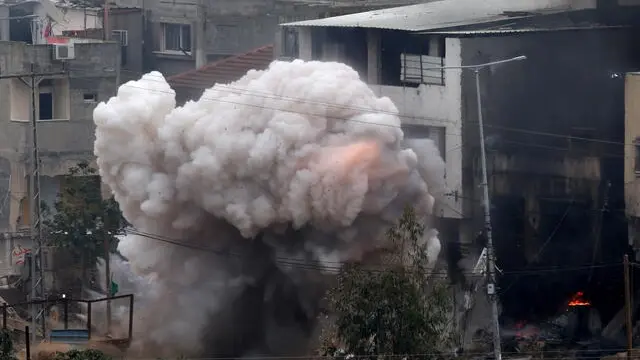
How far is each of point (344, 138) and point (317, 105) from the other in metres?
1.06

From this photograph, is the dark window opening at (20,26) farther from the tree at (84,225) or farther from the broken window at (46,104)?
the tree at (84,225)

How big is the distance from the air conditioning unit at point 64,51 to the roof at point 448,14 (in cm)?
827

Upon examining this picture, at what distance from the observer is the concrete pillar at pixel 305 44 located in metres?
52.6

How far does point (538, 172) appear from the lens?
47.3 metres

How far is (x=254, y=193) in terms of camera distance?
45.0m

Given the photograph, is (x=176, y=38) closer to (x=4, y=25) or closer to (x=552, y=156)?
(x=4, y=25)

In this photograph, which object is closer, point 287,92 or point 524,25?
point 287,92

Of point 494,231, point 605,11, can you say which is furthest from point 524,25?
point 494,231

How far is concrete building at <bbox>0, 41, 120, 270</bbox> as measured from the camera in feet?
184

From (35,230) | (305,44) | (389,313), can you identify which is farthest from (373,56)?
(389,313)

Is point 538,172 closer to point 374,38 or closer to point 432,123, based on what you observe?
point 432,123

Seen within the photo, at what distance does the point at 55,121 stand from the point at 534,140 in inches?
671

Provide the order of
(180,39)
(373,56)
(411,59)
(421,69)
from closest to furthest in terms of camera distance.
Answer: (421,69) → (411,59) → (373,56) → (180,39)

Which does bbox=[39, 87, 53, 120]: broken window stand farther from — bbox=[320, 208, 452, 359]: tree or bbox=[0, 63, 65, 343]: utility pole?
bbox=[320, 208, 452, 359]: tree
